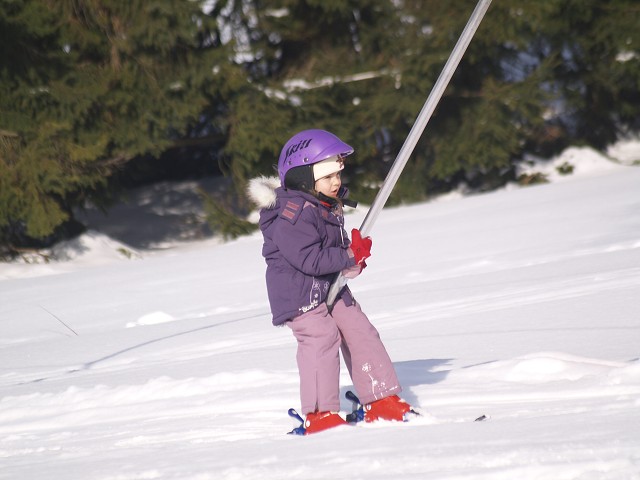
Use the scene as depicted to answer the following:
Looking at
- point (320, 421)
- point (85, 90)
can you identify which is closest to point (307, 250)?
point (320, 421)

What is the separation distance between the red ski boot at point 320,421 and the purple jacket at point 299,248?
41 centimetres

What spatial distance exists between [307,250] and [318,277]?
0.17 metres

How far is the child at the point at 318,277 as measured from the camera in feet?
12.5

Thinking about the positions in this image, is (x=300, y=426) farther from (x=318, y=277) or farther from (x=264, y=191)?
(x=264, y=191)

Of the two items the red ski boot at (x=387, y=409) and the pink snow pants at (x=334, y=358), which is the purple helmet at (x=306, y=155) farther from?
the red ski boot at (x=387, y=409)

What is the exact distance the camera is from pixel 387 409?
3.88 m

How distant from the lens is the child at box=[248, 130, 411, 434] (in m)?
3.82

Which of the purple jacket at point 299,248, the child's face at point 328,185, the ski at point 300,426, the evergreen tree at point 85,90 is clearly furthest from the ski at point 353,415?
the evergreen tree at point 85,90

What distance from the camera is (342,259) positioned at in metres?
3.80

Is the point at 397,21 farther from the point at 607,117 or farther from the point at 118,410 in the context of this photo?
the point at 118,410

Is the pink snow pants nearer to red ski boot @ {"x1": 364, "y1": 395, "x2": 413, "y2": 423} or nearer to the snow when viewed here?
red ski boot @ {"x1": 364, "y1": 395, "x2": 413, "y2": 423}

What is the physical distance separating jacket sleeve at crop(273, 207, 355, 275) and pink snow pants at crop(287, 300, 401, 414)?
21 centimetres

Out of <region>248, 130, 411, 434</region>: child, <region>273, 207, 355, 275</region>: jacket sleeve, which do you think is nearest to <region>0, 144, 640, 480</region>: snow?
<region>248, 130, 411, 434</region>: child

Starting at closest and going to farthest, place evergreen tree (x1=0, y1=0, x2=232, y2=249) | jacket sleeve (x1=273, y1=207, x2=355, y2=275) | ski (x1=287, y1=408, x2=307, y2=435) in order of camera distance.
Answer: jacket sleeve (x1=273, y1=207, x2=355, y2=275) → ski (x1=287, y1=408, x2=307, y2=435) → evergreen tree (x1=0, y1=0, x2=232, y2=249)
